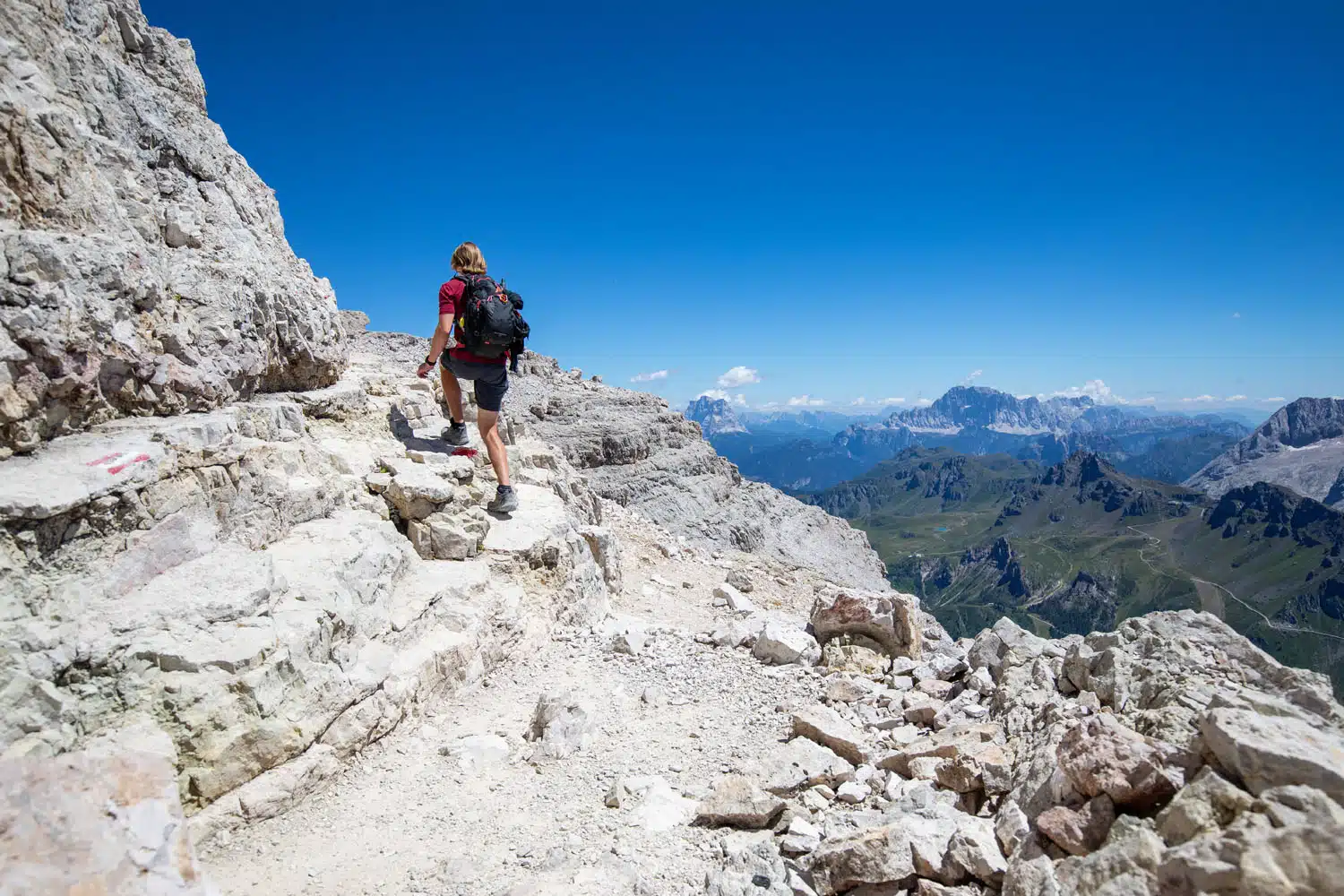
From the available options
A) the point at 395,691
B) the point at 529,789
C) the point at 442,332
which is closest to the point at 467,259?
the point at 442,332

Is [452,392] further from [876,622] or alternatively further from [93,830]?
[93,830]

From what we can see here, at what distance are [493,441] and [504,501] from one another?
1123mm

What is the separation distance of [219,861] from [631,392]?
114 feet

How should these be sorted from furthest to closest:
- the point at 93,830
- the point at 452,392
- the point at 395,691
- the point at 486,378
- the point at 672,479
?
the point at 672,479, the point at 452,392, the point at 486,378, the point at 395,691, the point at 93,830

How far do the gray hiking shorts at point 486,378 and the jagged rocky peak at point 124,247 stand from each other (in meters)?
2.51

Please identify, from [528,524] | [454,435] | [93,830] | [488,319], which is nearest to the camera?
[93,830]

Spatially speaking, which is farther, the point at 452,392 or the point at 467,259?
the point at 452,392

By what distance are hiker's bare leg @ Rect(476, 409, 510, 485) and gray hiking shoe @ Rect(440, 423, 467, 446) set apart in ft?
5.29

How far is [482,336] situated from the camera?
1027 centimetres

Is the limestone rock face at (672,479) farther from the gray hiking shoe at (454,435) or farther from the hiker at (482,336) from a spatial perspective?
the hiker at (482,336)

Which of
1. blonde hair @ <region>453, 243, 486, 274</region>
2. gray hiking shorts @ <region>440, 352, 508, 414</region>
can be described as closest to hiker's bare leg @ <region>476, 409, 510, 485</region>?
gray hiking shorts @ <region>440, 352, 508, 414</region>

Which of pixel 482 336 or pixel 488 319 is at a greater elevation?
pixel 488 319

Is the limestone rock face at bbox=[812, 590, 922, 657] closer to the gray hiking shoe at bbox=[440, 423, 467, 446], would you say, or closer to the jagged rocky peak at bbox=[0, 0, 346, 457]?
the gray hiking shoe at bbox=[440, 423, 467, 446]

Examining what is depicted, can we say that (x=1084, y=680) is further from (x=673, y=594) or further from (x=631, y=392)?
(x=631, y=392)
